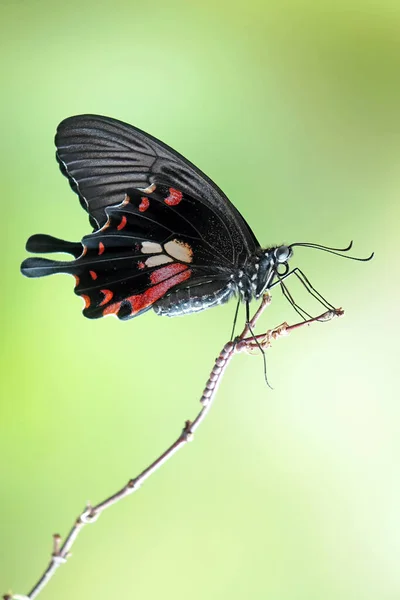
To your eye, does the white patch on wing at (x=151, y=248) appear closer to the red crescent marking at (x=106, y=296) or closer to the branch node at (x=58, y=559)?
the red crescent marking at (x=106, y=296)

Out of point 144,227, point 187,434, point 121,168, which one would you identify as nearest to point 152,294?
point 144,227

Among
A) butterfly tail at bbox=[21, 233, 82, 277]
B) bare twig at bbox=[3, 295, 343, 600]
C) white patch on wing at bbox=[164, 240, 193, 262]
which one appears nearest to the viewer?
bare twig at bbox=[3, 295, 343, 600]

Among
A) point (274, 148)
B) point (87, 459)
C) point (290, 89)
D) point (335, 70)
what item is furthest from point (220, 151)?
point (87, 459)

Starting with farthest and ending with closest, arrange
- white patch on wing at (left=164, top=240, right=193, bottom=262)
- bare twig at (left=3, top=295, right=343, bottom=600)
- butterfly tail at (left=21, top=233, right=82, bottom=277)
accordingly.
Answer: white patch on wing at (left=164, top=240, right=193, bottom=262) → butterfly tail at (left=21, top=233, right=82, bottom=277) → bare twig at (left=3, top=295, right=343, bottom=600)

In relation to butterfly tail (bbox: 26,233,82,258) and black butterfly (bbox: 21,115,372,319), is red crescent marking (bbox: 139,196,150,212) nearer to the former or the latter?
black butterfly (bbox: 21,115,372,319)

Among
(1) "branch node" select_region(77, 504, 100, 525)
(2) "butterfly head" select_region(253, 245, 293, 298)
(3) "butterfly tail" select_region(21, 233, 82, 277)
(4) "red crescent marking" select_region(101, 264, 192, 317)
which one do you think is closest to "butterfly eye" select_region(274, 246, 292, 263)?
(2) "butterfly head" select_region(253, 245, 293, 298)

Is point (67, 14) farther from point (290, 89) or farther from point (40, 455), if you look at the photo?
point (40, 455)

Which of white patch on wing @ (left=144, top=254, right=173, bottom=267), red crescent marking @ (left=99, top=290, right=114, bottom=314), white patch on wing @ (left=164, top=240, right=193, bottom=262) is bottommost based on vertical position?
red crescent marking @ (left=99, top=290, right=114, bottom=314)

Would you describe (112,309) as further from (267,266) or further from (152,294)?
(267,266)
